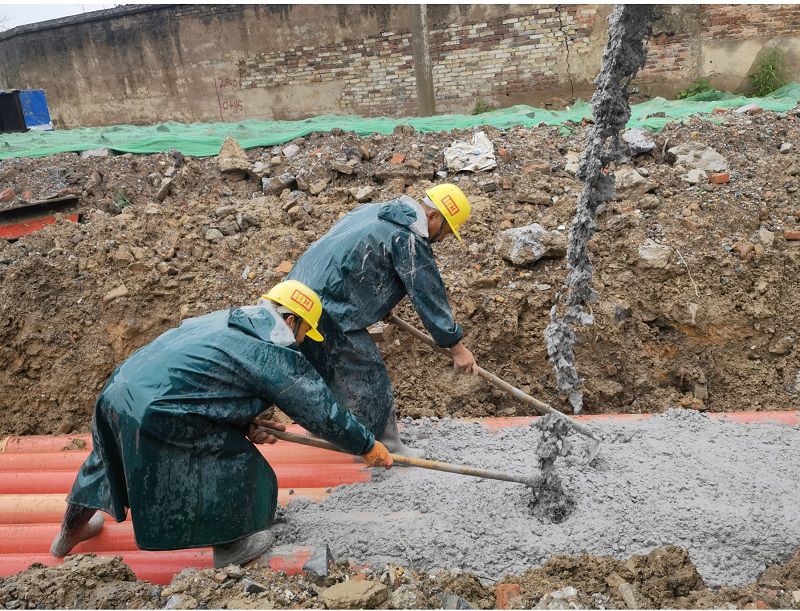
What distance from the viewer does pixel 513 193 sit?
17.2 feet

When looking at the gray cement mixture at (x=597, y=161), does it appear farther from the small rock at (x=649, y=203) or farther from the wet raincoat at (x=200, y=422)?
the wet raincoat at (x=200, y=422)

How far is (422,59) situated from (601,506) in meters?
7.34

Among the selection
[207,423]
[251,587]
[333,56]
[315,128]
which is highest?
[333,56]

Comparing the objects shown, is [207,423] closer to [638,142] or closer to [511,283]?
[511,283]

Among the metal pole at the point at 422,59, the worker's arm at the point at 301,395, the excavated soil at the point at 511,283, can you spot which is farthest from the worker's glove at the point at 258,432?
the metal pole at the point at 422,59

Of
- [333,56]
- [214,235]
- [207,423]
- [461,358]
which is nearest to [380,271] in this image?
[461,358]

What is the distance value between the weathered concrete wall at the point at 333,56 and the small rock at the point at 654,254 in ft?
17.3

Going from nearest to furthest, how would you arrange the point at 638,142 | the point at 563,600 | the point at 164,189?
the point at 563,600 → the point at 638,142 → the point at 164,189

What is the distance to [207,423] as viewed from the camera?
2.53 meters

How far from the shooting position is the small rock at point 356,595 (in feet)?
7.66

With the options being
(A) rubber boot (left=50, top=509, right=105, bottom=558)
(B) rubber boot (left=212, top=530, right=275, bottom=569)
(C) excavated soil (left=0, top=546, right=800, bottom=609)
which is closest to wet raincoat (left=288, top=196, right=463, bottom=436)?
(B) rubber boot (left=212, top=530, right=275, bottom=569)

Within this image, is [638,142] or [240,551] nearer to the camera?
[240,551]

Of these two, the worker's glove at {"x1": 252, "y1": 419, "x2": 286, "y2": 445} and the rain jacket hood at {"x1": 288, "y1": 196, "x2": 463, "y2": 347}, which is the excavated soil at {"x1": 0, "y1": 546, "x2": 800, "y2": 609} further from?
the rain jacket hood at {"x1": 288, "y1": 196, "x2": 463, "y2": 347}

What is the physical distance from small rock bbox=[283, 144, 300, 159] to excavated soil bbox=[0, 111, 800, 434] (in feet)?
2.38
